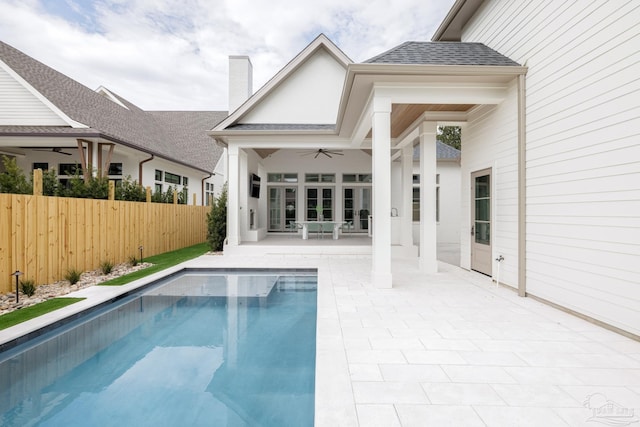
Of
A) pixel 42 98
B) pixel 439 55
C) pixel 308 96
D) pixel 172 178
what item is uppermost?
pixel 308 96

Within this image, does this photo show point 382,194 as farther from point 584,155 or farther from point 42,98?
point 42,98

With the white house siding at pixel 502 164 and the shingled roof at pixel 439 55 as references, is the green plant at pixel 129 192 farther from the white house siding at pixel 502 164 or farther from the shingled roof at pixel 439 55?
the white house siding at pixel 502 164

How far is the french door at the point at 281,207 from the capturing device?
539 inches

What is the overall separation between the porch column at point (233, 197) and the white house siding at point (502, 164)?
6154 mm

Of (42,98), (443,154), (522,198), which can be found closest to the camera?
(522,198)

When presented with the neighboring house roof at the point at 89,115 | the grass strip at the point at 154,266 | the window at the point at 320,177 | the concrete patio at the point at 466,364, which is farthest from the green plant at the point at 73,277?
the window at the point at 320,177

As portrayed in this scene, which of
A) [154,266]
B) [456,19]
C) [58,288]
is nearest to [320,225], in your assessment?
[154,266]

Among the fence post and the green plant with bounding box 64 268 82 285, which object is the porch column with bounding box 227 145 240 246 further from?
the fence post

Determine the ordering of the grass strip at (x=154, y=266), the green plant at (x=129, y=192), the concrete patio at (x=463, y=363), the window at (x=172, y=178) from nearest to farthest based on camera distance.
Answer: the concrete patio at (x=463, y=363), the grass strip at (x=154, y=266), the green plant at (x=129, y=192), the window at (x=172, y=178)

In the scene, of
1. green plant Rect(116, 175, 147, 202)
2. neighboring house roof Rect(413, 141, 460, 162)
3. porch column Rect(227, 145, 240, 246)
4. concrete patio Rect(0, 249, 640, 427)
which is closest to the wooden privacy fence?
green plant Rect(116, 175, 147, 202)

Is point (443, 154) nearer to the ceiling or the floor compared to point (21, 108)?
nearer to the floor

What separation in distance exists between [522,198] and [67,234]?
8058 millimetres

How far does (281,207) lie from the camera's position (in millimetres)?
13812

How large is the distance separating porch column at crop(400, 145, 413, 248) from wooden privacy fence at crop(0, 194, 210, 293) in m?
7.37
